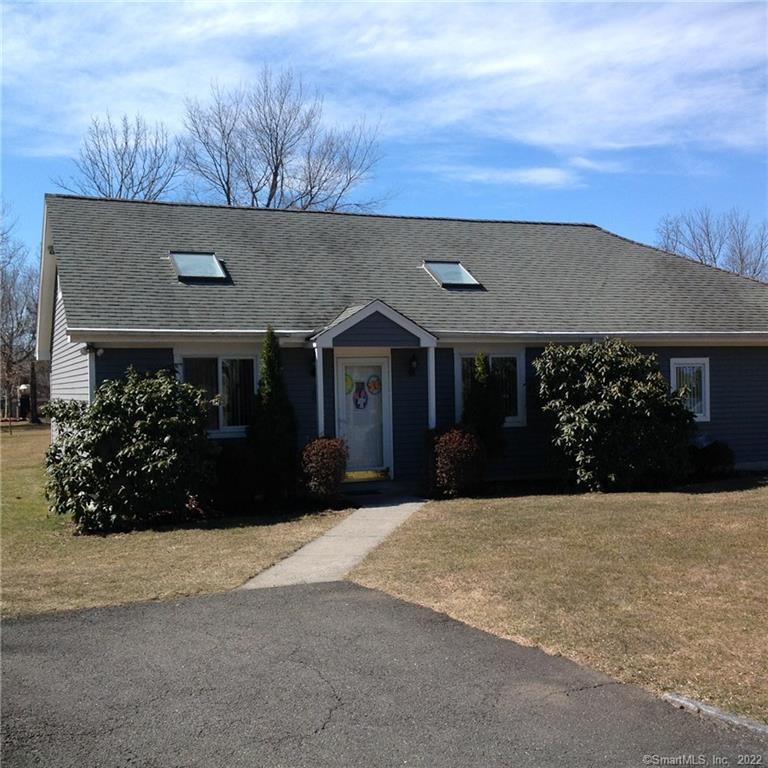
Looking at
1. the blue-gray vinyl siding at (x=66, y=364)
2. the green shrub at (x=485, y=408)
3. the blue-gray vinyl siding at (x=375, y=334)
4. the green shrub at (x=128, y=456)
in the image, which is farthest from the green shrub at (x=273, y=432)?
the green shrub at (x=485, y=408)

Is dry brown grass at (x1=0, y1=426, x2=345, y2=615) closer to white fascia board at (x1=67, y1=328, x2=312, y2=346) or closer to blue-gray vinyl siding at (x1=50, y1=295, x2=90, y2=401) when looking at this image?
blue-gray vinyl siding at (x1=50, y1=295, x2=90, y2=401)

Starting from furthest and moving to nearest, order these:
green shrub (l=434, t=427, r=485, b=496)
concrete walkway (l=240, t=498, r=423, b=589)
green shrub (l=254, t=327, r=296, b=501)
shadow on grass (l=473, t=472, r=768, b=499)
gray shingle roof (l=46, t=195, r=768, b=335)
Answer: gray shingle roof (l=46, t=195, r=768, b=335) < shadow on grass (l=473, t=472, r=768, b=499) < green shrub (l=434, t=427, r=485, b=496) < green shrub (l=254, t=327, r=296, b=501) < concrete walkway (l=240, t=498, r=423, b=589)

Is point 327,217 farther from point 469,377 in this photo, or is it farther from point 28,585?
point 28,585

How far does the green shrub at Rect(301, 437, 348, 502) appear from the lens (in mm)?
12086

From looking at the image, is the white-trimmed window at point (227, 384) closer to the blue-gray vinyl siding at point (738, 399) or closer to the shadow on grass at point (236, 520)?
the shadow on grass at point (236, 520)

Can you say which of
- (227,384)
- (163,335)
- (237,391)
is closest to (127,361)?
(163,335)

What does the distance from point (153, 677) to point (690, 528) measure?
693 centimetres

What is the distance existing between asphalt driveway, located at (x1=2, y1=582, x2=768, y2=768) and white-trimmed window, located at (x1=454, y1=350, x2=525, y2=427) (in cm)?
870

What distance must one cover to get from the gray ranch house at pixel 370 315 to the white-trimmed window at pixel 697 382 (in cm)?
4

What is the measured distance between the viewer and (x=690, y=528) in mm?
9664

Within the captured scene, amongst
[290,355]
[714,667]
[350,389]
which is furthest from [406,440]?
[714,667]

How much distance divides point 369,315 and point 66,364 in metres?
6.59

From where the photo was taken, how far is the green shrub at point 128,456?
10742mm

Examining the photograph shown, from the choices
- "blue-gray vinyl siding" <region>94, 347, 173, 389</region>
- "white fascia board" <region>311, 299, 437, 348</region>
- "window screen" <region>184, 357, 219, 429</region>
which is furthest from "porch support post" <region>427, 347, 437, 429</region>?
"blue-gray vinyl siding" <region>94, 347, 173, 389</region>
